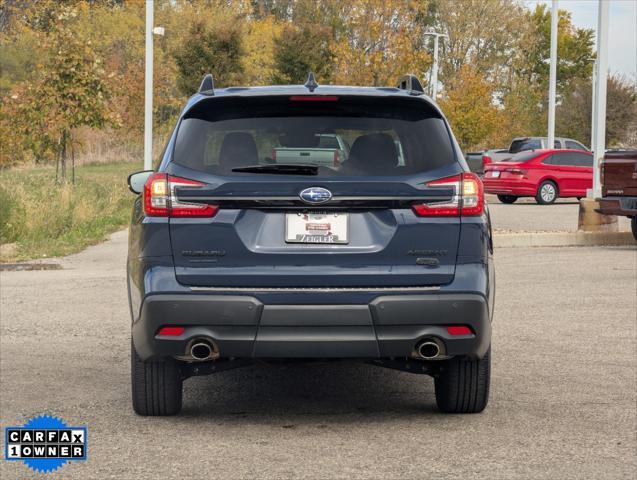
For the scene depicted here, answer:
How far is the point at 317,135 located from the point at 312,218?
56cm

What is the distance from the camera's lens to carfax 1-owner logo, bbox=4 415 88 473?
229 inches

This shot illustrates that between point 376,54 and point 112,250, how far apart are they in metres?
33.5

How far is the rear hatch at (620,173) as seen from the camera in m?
17.7

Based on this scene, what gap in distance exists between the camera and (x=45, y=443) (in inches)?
249

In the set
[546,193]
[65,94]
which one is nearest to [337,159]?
[546,193]

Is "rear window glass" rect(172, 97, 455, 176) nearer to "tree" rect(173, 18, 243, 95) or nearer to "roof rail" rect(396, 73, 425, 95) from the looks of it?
"roof rail" rect(396, 73, 425, 95)

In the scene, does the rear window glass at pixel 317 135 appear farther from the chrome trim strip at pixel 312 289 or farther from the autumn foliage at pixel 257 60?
the autumn foliage at pixel 257 60

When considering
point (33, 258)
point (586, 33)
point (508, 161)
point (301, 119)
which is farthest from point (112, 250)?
point (586, 33)

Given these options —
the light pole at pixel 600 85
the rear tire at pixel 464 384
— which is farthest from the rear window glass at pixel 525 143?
the rear tire at pixel 464 384

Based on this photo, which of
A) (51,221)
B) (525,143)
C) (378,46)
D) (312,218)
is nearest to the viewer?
(312,218)

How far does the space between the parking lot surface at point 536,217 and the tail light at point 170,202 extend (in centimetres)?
1560

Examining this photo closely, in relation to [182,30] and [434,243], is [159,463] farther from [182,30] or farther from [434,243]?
[182,30]

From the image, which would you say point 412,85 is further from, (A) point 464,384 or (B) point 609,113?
(B) point 609,113

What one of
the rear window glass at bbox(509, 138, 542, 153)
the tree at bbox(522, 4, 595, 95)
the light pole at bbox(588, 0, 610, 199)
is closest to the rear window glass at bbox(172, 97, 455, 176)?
→ the light pole at bbox(588, 0, 610, 199)
